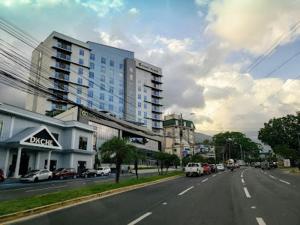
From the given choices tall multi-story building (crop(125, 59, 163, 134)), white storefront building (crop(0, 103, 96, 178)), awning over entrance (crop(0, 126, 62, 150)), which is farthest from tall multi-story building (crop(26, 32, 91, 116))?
awning over entrance (crop(0, 126, 62, 150))

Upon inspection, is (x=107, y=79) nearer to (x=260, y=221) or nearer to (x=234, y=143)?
(x=234, y=143)

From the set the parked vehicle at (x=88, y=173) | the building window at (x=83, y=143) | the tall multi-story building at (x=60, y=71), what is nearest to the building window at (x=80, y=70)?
the tall multi-story building at (x=60, y=71)

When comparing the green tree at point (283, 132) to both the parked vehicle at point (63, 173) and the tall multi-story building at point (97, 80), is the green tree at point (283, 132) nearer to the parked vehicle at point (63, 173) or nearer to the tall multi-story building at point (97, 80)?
the tall multi-story building at point (97, 80)

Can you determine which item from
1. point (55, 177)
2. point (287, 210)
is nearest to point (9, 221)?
point (287, 210)

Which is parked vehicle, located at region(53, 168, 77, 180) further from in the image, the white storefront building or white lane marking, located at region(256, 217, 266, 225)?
white lane marking, located at region(256, 217, 266, 225)

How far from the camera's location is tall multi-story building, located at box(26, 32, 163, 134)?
7269cm

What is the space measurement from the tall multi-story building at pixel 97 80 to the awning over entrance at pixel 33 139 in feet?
84.3

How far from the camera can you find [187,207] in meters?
11.5

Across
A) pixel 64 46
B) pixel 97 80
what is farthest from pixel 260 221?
pixel 97 80

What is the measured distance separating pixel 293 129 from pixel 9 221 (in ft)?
272

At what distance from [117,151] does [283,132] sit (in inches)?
2738

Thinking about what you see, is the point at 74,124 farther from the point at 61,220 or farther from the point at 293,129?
the point at 293,129

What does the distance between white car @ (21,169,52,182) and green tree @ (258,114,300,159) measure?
6249cm

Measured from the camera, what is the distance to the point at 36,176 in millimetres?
32719
